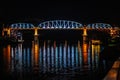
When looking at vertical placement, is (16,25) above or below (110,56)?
above

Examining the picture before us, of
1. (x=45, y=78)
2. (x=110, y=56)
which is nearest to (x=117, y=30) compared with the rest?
(x=110, y=56)

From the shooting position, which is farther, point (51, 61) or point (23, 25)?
point (23, 25)

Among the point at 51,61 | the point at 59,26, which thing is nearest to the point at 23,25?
the point at 59,26

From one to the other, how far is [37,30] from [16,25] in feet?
44.1

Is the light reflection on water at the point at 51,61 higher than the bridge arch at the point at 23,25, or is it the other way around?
the bridge arch at the point at 23,25

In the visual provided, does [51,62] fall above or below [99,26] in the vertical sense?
below

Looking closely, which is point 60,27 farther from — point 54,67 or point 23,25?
point 54,67

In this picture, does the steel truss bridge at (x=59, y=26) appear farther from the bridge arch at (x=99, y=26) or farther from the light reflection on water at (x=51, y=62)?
the light reflection on water at (x=51, y=62)

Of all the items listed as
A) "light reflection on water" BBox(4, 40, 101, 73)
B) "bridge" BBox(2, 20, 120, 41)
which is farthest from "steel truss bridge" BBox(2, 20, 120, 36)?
"light reflection on water" BBox(4, 40, 101, 73)

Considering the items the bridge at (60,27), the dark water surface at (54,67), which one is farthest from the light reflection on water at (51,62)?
the bridge at (60,27)

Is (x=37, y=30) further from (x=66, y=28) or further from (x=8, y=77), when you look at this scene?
(x=8, y=77)

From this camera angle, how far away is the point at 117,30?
6152 inches

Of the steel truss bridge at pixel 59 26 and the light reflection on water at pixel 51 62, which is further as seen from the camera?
the steel truss bridge at pixel 59 26

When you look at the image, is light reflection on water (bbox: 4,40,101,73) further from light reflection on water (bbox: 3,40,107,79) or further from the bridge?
the bridge
